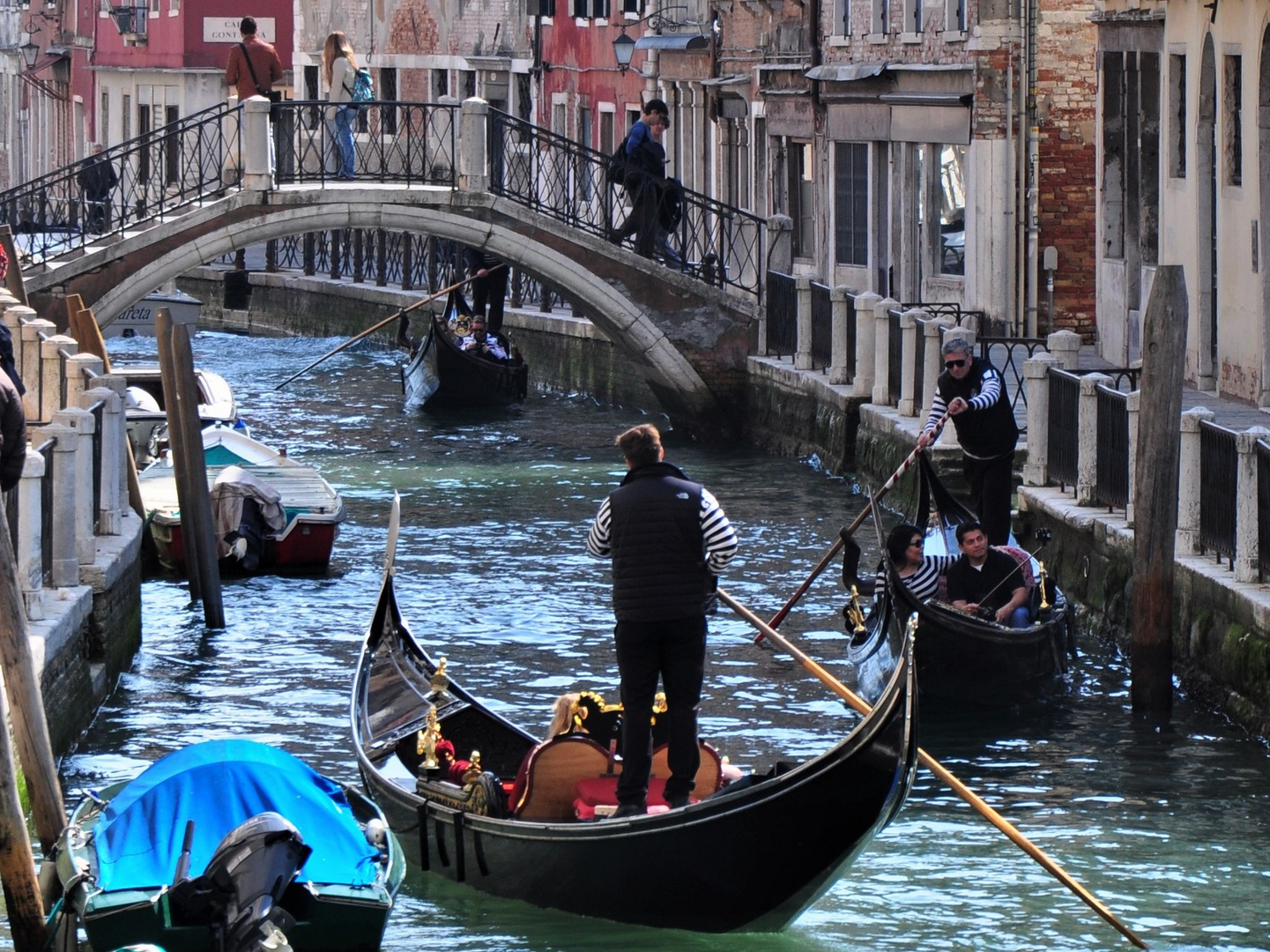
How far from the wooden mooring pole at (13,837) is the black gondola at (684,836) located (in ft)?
3.93

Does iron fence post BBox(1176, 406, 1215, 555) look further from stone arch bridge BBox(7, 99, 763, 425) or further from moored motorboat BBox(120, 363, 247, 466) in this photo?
stone arch bridge BBox(7, 99, 763, 425)

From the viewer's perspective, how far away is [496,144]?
17406 mm

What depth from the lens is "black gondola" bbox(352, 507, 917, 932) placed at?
6.12 meters

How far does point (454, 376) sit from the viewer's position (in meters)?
18.9

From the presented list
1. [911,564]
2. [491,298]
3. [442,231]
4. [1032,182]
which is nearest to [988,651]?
[911,564]

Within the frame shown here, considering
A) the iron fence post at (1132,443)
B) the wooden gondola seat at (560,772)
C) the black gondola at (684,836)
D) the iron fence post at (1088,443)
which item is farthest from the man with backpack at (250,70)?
the wooden gondola seat at (560,772)

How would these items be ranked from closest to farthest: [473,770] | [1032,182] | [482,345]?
[473,770] → [1032,182] → [482,345]

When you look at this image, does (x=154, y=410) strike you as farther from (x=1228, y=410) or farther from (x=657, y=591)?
(x=657, y=591)

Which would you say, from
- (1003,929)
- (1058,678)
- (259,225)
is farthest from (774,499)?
(1003,929)

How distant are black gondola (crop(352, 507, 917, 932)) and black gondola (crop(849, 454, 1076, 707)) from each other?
199cm

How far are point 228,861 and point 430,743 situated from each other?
5.47 ft

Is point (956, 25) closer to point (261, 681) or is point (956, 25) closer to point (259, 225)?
point (259, 225)

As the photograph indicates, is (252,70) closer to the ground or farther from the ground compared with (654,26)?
closer to the ground

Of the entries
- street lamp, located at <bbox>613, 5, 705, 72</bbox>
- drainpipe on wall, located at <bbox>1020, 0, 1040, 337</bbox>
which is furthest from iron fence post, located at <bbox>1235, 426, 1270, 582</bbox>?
street lamp, located at <bbox>613, 5, 705, 72</bbox>
